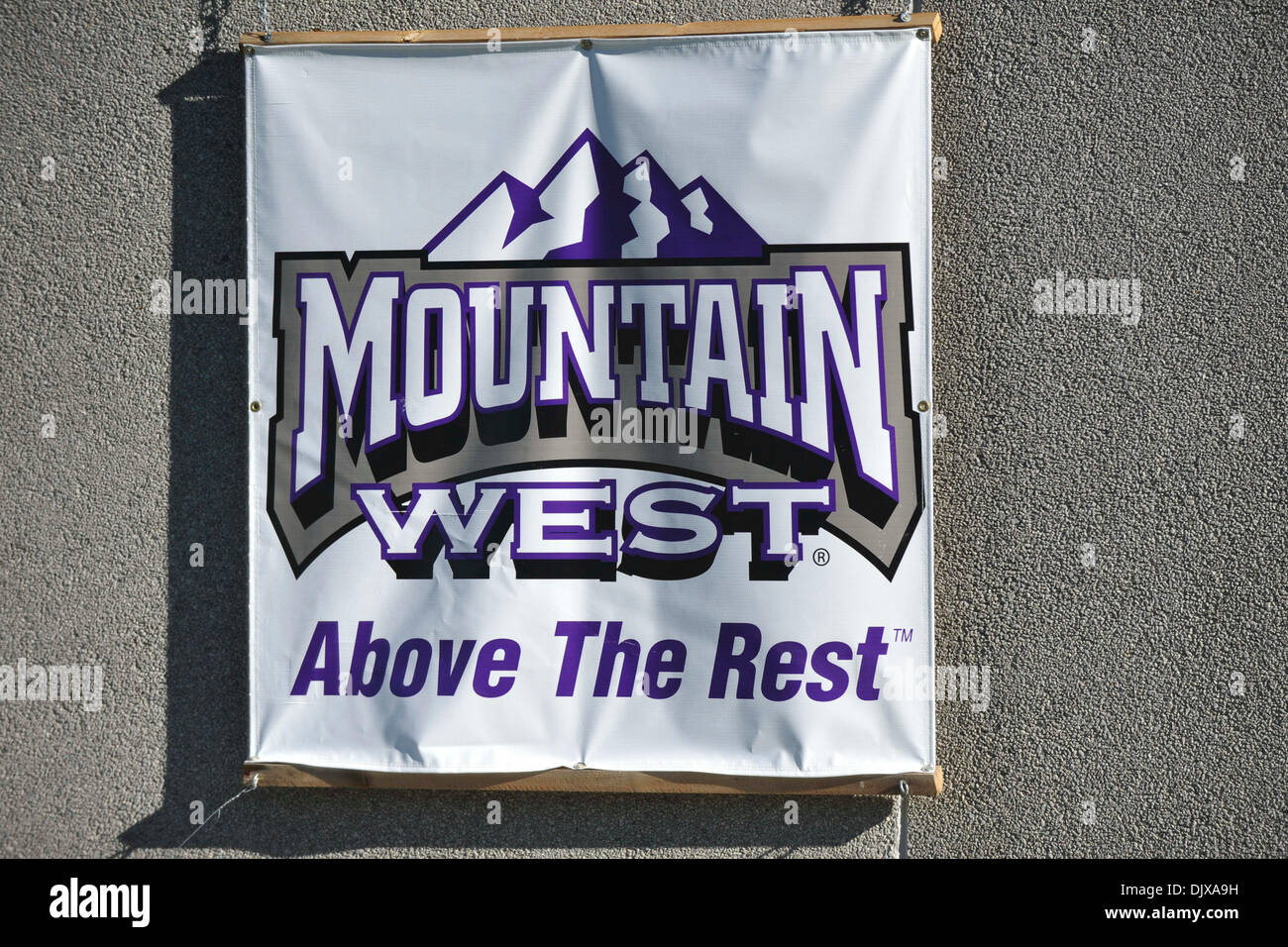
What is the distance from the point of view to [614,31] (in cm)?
191

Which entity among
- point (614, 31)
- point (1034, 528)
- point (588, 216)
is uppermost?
point (614, 31)

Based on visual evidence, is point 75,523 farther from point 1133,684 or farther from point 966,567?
point 1133,684

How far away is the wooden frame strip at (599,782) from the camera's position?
1.84m

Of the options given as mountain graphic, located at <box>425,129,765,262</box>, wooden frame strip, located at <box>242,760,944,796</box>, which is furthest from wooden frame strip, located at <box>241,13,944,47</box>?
wooden frame strip, located at <box>242,760,944,796</box>

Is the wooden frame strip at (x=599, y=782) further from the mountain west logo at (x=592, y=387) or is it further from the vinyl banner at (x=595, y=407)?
the mountain west logo at (x=592, y=387)

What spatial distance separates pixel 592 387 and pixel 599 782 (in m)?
0.90

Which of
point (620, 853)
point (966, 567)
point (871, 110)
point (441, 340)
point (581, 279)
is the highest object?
point (871, 110)

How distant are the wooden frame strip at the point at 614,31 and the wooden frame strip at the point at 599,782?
1696mm

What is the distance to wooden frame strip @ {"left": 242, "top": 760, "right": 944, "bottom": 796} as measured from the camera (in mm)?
1843

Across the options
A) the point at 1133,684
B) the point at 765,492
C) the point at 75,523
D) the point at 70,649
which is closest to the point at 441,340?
the point at 765,492

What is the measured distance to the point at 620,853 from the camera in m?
1.93

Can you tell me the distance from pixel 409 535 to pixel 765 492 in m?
0.83

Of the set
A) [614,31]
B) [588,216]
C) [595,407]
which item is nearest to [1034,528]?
[595,407]

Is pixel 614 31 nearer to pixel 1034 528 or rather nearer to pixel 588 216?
pixel 588 216
